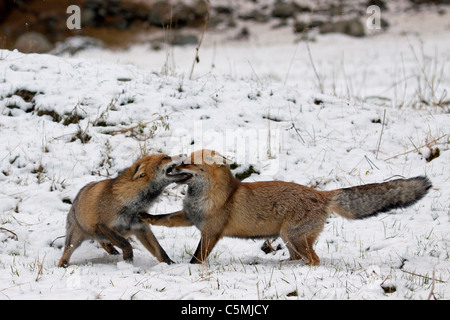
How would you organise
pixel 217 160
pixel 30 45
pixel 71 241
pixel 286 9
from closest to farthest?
pixel 217 160 → pixel 71 241 → pixel 30 45 → pixel 286 9

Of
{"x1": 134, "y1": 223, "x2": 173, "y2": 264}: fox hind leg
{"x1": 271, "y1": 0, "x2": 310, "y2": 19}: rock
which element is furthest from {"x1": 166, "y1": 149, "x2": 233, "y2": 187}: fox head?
{"x1": 271, "y1": 0, "x2": 310, "y2": 19}: rock

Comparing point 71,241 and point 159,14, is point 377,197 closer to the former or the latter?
point 71,241

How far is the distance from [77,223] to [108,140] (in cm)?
294

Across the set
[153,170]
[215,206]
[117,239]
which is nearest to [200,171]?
[215,206]

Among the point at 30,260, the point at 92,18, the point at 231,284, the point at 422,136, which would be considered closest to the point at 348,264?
the point at 231,284

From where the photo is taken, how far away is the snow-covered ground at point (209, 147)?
490cm

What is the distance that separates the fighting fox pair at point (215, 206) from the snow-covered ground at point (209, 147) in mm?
346

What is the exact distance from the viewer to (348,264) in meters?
5.73

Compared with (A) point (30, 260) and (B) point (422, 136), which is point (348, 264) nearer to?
(A) point (30, 260)

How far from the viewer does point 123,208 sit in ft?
20.1

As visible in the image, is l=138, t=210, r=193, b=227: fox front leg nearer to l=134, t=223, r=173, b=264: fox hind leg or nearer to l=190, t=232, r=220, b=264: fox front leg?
l=134, t=223, r=173, b=264: fox hind leg

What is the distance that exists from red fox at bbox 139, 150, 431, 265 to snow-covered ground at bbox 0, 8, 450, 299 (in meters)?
0.38

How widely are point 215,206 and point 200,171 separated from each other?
1.59 feet

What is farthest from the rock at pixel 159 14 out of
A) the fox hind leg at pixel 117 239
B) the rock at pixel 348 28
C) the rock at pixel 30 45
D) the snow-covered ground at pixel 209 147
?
the fox hind leg at pixel 117 239
